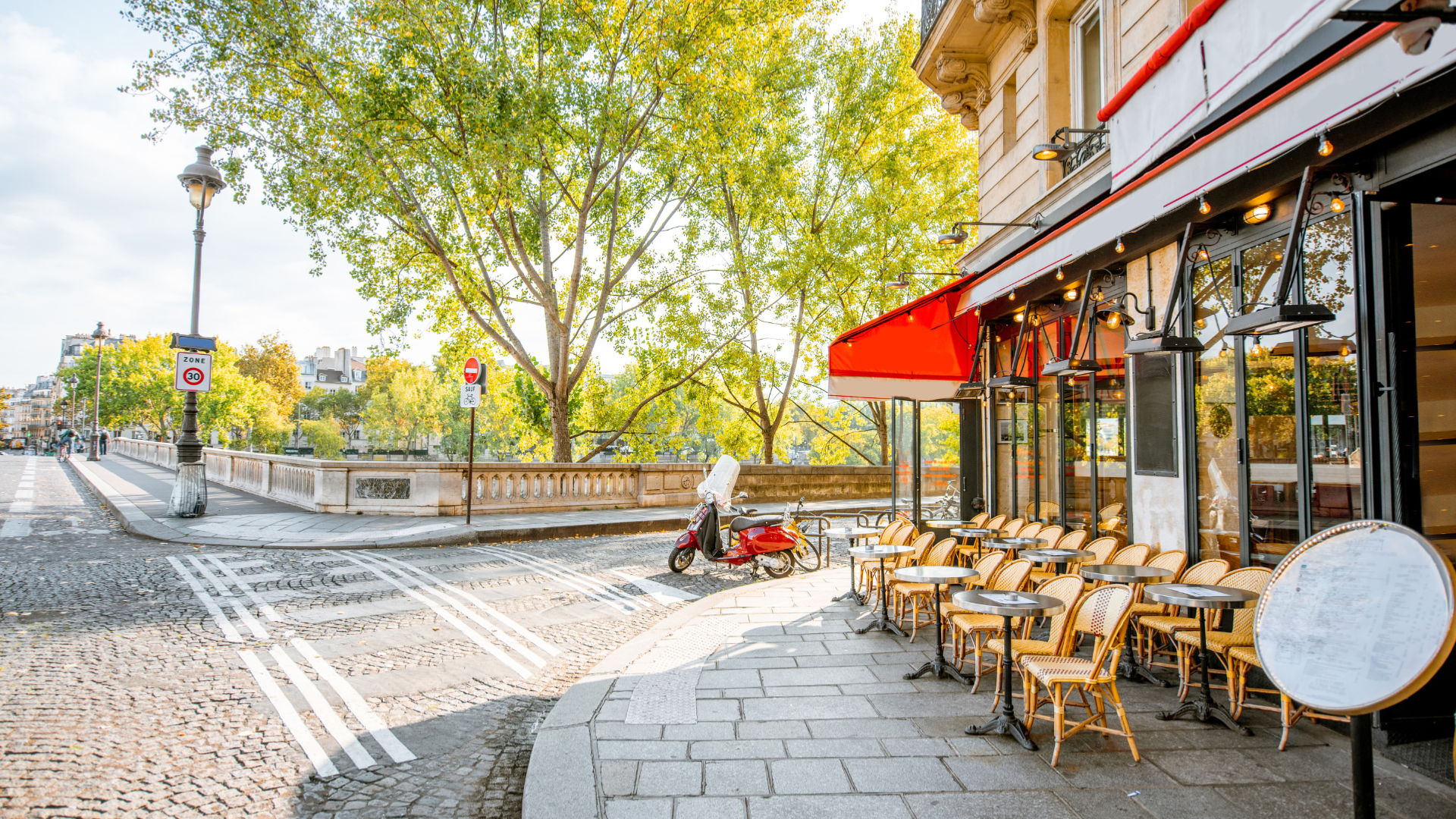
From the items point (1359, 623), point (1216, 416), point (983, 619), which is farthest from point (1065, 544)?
point (1359, 623)

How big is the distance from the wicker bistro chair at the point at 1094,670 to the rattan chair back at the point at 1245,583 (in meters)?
1.15

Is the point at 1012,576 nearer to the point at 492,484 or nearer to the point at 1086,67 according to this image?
the point at 1086,67

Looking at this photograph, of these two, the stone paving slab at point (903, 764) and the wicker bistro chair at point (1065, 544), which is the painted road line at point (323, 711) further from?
the wicker bistro chair at point (1065, 544)

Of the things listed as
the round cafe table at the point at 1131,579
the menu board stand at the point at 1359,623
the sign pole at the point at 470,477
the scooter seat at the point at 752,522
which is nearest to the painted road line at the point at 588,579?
the scooter seat at the point at 752,522

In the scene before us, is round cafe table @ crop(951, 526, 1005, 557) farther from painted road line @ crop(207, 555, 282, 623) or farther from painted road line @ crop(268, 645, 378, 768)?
painted road line @ crop(207, 555, 282, 623)

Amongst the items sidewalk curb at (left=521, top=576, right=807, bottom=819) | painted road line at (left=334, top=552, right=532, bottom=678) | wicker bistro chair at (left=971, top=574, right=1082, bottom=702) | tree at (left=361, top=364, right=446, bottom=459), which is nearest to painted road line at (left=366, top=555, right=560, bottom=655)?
painted road line at (left=334, top=552, right=532, bottom=678)

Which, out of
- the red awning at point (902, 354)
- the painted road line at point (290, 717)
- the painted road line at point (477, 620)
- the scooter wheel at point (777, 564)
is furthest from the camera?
the scooter wheel at point (777, 564)

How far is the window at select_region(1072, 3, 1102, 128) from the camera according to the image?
8.91m

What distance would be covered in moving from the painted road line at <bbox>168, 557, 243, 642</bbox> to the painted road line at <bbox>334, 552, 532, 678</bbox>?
1.60m

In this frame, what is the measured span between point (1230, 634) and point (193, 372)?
15389mm

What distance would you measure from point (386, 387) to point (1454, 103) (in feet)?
249

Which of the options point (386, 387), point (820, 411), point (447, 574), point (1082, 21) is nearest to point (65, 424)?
point (386, 387)

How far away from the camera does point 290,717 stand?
4.15 metres

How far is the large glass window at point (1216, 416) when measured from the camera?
5.50 m
